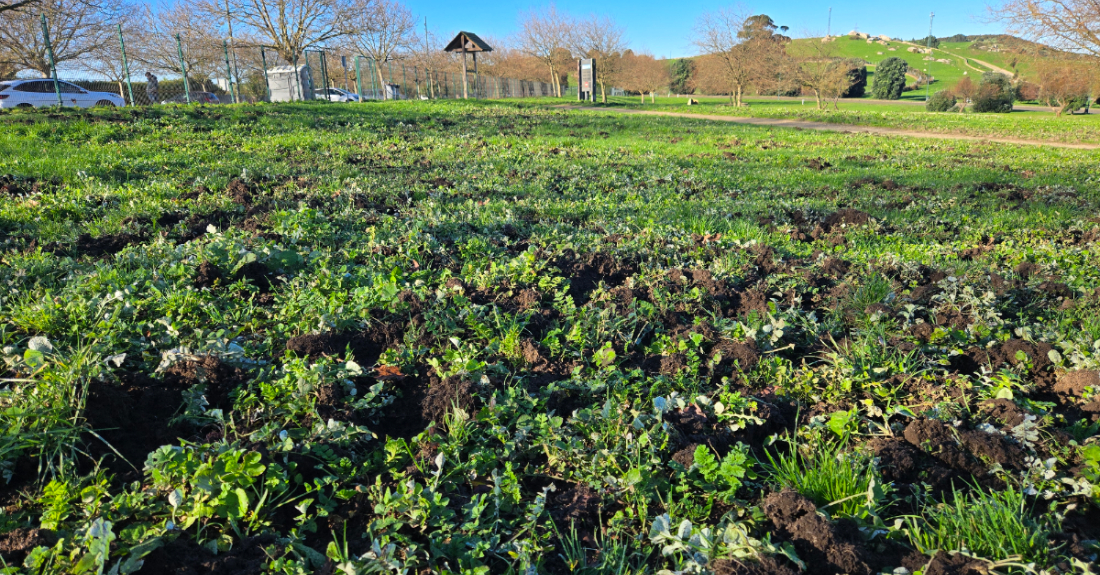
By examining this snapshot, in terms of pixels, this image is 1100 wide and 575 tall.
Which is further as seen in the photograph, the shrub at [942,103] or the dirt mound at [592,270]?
the shrub at [942,103]

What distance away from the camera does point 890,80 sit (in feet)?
180

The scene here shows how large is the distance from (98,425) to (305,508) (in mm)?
1007

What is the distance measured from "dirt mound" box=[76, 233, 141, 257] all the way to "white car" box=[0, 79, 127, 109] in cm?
1531

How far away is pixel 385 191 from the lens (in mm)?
6277

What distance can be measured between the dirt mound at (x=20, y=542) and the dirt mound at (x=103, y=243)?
323 centimetres

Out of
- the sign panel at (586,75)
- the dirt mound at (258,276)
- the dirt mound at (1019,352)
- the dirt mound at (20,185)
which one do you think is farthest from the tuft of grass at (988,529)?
the sign panel at (586,75)

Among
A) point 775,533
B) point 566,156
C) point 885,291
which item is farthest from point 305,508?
point 566,156

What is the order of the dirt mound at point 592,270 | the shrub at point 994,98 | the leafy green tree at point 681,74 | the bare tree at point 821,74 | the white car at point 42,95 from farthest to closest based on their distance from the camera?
the leafy green tree at point 681,74 < the shrub at point 994,98 < the bare tree at point 821,74 < the white car at point 42,95 < the dirt mound at point 592,270

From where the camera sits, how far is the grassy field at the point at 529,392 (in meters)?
1.81

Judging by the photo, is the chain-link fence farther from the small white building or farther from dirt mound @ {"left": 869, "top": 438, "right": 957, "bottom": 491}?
dirt mound @ {"left": 869, "top": 438, "right": 957, "bottom": 491}

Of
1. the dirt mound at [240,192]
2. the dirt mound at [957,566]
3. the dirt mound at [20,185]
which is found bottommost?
the dirt mound at [957,566]

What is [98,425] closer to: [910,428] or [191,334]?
[191,334]

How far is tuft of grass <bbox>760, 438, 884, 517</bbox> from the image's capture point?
1944mm

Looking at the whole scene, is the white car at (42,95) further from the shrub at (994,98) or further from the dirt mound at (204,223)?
the shrub at (994,98)
